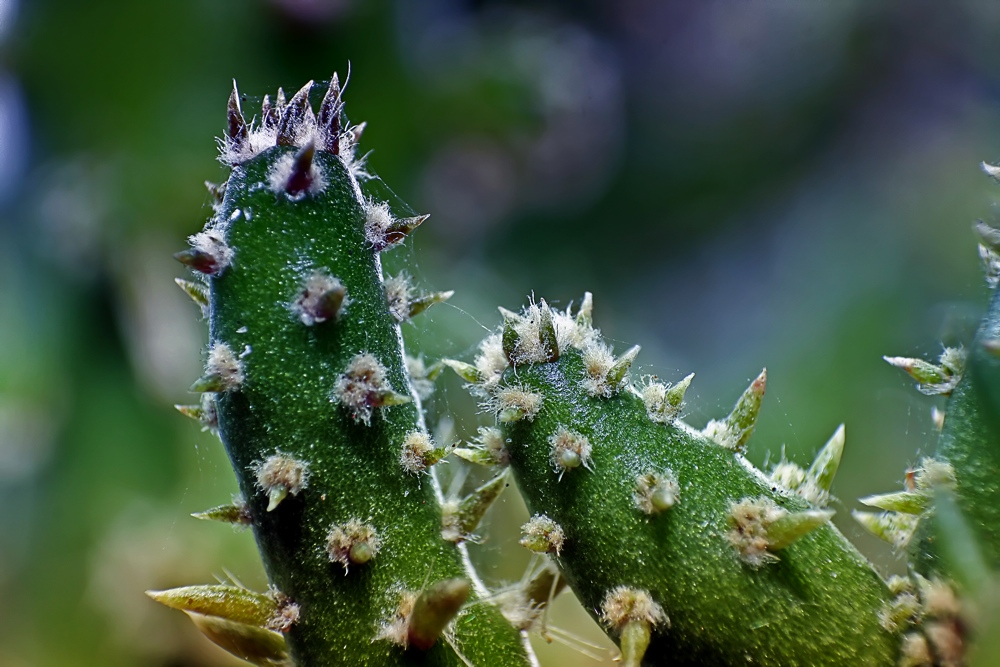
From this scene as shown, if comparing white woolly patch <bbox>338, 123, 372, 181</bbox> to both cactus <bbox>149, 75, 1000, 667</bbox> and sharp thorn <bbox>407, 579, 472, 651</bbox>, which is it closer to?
cactus <bbox>149, 75, 1000, 667</bbox>

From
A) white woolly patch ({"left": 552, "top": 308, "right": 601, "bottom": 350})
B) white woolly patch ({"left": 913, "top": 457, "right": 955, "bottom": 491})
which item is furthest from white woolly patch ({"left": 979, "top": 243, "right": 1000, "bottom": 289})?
white woolly patch ({"left": 552, "top": 308, "right": 601, "bottom": 350})

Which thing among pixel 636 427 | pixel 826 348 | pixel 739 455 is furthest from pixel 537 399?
pixel 826 348

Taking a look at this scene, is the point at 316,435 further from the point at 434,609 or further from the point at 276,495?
the point at 434,609

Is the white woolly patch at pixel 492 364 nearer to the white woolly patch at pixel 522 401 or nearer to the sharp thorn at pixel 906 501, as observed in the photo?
the white woolly patch at pixel 522 401

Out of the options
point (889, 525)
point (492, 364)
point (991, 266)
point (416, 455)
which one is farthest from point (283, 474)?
point (991, 266)

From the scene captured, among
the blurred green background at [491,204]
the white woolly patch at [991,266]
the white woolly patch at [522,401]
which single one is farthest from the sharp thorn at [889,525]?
the blurred green background at [491,204]

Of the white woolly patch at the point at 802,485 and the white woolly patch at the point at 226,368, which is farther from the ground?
the white woolly patch at the point at 802,485
